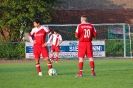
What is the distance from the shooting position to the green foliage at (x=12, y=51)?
38.0 metres

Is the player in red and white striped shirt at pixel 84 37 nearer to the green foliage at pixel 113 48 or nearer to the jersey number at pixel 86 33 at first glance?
the jersey number at pixel 86 33

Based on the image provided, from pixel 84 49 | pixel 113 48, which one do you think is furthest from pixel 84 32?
pixel 113 48

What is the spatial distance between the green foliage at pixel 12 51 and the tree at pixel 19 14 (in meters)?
3.63

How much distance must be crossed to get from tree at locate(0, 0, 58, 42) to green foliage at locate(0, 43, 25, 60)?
11.9ft

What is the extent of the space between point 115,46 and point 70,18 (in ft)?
68.4

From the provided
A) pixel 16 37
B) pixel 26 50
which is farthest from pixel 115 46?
pixel 16 37

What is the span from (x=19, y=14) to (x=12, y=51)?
215 inches

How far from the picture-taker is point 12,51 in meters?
38.4

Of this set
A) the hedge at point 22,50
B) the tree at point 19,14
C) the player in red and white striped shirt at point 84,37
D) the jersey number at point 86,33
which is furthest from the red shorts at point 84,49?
the tree at point 19,14

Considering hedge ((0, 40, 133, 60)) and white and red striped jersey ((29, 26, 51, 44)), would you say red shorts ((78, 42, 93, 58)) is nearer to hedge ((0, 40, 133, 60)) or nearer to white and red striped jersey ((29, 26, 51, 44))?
white and red striped jersey ((29, 26, 51, 44))

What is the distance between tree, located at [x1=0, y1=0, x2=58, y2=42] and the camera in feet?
139

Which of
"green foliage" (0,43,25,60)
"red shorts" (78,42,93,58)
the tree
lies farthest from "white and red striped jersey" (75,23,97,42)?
the tree

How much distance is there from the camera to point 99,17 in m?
58.6

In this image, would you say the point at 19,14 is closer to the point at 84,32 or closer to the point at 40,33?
the point at 40,33
